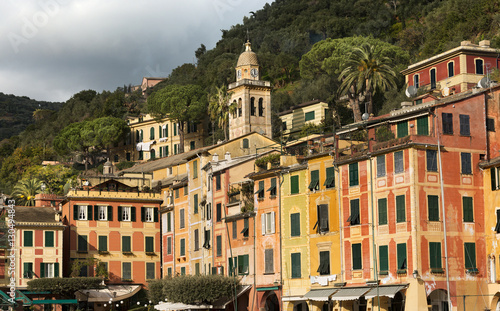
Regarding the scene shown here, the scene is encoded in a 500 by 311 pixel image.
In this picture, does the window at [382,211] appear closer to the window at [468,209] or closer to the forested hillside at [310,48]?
the window at [468,209]

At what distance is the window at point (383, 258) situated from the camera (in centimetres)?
4906

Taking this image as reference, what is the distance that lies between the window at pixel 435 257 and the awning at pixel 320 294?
23.5 ft

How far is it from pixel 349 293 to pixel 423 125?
10.8 metres

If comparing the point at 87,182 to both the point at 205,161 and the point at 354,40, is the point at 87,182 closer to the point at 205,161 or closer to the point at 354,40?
the point at 205,161

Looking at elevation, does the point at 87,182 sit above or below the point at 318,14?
below

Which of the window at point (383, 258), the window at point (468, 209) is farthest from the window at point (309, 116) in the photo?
the window at point (383, 258)

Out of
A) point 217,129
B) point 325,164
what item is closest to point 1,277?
point 325,164

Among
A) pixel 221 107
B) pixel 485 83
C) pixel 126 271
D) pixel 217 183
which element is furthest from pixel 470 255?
pixel 221 107

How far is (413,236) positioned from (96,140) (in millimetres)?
92051

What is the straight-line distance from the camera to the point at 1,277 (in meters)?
73.9

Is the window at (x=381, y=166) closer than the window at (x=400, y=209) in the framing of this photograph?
No

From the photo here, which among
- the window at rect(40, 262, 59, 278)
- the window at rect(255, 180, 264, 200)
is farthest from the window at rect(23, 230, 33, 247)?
the window at rect(255, 180, 264, 200)

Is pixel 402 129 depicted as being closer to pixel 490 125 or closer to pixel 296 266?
pixel 490 125

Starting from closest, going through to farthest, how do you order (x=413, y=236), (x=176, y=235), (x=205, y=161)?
(x=413, y=236) → (x=205, y=161) → (x=176, y=235)
